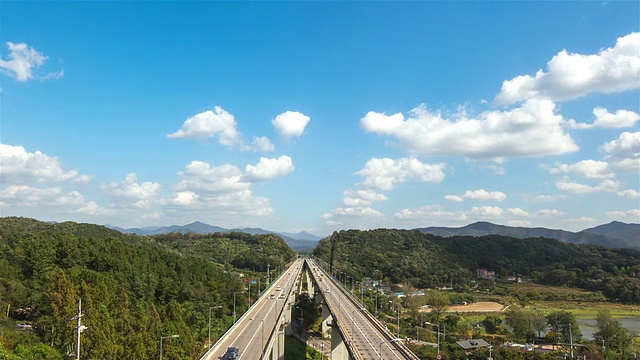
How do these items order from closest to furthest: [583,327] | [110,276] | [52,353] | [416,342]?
[52,353] → [110,276] → [416,342] → [583,327]

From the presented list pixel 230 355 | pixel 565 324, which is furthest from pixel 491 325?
pixel 230 355

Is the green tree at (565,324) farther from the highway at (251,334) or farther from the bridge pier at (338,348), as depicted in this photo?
the highway at (251,334)

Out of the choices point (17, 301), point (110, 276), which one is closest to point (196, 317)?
point (110, 276)

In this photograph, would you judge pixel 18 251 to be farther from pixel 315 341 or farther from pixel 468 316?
pixel 468 316

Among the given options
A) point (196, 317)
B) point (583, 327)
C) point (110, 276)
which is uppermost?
point (110, 276)

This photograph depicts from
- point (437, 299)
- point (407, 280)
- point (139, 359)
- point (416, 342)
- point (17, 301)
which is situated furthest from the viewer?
point (407, 280)

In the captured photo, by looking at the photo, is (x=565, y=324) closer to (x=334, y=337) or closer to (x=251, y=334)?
(x=334, y=337)

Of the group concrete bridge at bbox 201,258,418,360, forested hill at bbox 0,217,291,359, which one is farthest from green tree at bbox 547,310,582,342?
forested hill at bbox 0,217,291,359
